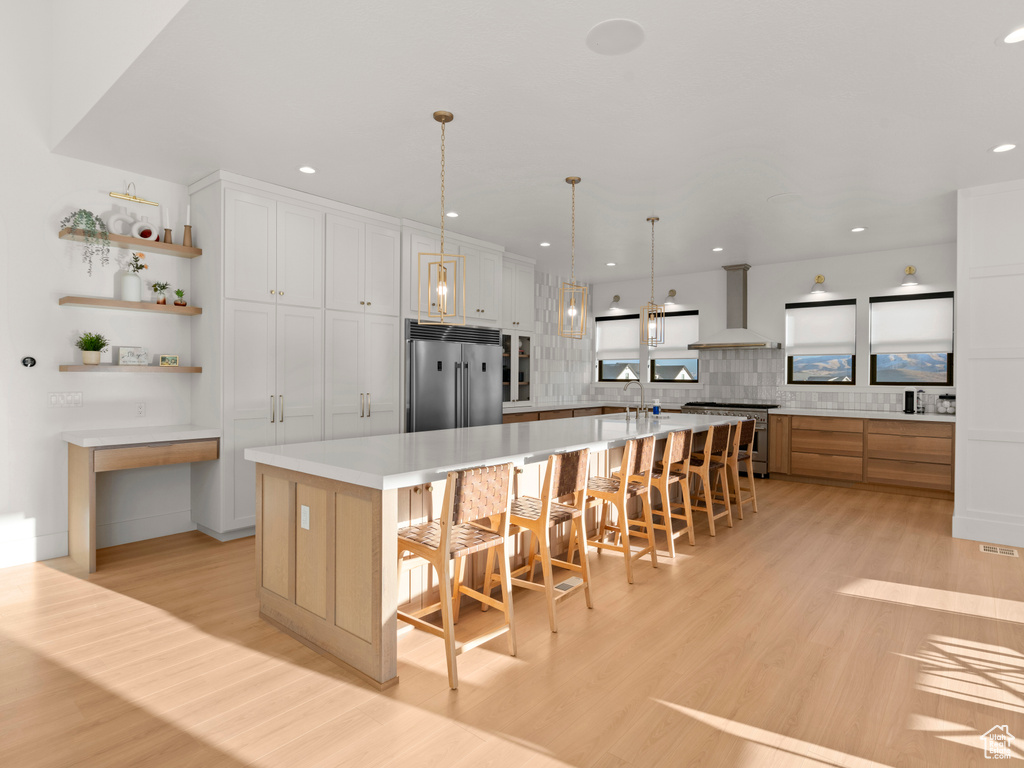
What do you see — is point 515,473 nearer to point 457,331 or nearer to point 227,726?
point 227,726

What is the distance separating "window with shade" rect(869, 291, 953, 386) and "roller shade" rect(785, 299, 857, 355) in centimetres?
23

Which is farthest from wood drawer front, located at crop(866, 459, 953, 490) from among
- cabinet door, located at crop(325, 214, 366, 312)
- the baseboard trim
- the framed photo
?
the framed photo

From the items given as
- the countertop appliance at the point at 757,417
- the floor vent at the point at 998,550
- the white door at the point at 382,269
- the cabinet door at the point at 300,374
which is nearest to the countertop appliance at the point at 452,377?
the white door at the point at 382,269

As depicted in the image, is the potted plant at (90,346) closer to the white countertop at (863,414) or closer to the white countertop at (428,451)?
the white countertop at (428,451)

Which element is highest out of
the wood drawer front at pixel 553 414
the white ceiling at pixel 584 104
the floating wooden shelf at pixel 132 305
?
the white ceiling at pixel 584 104

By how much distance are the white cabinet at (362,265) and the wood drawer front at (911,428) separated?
529 centimetres

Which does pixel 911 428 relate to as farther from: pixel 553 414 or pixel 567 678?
pixel 567 678

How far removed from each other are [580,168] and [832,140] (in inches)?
62.7

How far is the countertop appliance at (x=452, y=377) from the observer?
536cm

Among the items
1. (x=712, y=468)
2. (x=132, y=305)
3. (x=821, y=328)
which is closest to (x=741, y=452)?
(x=712, y=468)

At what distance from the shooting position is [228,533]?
4.22 m

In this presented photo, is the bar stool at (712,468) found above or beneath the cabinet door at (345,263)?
beneath

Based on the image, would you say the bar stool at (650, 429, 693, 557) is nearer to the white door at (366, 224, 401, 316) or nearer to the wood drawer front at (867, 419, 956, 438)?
the white door at (366, 224, 401, 316)

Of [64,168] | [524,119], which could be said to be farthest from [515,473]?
[64,168]
